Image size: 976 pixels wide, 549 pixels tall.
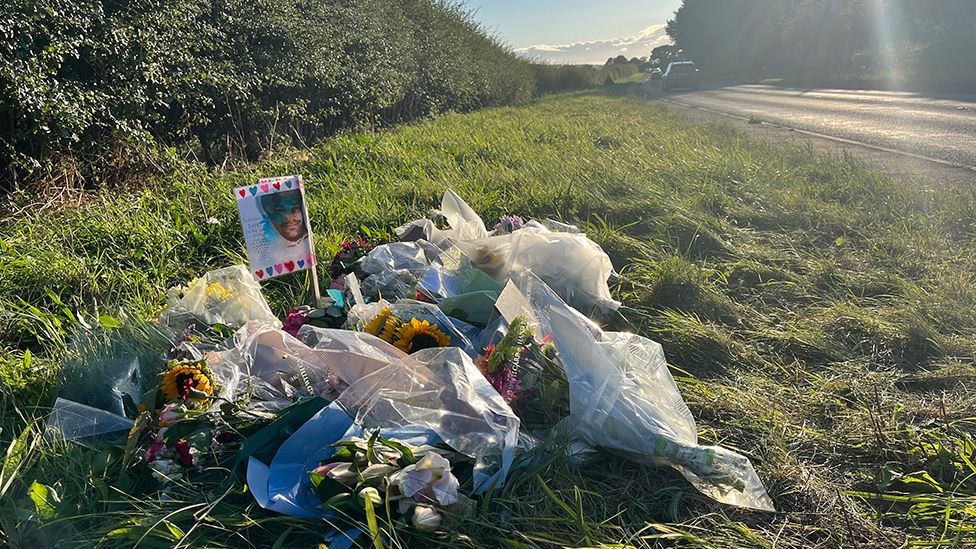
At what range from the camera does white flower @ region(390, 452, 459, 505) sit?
135cm

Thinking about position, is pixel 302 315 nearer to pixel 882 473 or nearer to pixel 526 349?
pixel 526 349

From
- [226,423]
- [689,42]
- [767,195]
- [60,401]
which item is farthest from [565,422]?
[689,42]

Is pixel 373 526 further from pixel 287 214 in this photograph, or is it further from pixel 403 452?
pixel 287 214

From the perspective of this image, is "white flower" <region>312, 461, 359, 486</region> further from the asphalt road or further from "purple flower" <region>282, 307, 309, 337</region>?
the asphalt road

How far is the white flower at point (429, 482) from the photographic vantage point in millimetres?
1354

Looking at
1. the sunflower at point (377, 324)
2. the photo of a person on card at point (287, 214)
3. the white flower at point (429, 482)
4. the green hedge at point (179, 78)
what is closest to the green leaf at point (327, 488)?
the white flower at point (429, 482)

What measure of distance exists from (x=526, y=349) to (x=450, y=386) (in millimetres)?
338

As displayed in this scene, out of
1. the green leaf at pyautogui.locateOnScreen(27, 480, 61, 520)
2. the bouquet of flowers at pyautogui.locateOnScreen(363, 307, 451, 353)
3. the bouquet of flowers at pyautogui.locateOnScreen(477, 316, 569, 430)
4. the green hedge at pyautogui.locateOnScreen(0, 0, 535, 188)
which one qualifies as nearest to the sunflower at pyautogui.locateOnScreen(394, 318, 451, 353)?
the bouquet of flowers at pyautogui.locateOnScreen(363, 307, 451, 353)

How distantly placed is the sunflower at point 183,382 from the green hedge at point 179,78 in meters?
2.94

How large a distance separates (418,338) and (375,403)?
415 millimetres

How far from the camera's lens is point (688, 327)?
2424 mm

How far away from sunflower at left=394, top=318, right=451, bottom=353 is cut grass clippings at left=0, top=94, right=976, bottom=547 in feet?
2.14

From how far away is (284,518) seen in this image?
1382 millimetres

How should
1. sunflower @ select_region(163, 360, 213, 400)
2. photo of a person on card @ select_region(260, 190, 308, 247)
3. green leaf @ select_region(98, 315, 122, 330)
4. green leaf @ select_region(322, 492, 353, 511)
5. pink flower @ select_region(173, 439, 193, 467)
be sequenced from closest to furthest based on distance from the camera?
green leaf @ select_region(322, 492, 353, 511) < pink flower @ select_region(173, 439, 193, 467) < sunflower @ select_region(163, 360, 213, 400) < green leaf @ select_region(98, 315, 122, 330) < photo of a person on card @ select_region(260, 190, 308, 247)
